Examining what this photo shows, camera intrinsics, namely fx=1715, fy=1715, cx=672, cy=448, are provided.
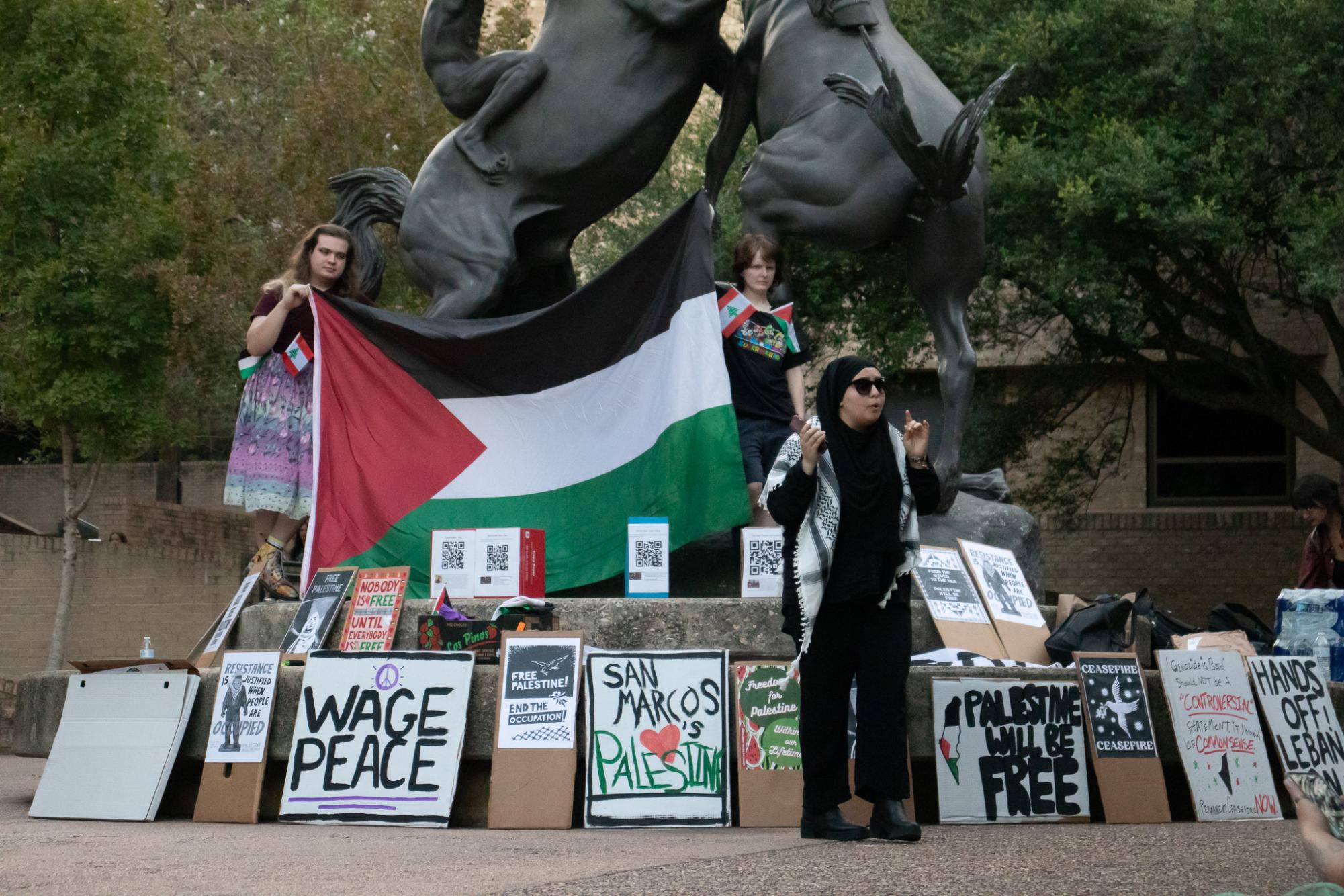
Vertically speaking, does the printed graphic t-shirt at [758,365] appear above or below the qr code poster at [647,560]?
above

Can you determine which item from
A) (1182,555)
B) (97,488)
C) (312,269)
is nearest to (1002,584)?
(312,269)

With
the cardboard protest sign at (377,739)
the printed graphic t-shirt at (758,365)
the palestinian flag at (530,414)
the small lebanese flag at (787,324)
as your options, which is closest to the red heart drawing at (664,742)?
the cardboard protest sign at (377,739)

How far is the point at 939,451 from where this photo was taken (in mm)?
7684

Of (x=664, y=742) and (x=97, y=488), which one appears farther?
(x=97, y=488)

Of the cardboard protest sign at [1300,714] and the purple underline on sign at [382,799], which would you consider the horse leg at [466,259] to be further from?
the cardboard protest sign at [1300,714]

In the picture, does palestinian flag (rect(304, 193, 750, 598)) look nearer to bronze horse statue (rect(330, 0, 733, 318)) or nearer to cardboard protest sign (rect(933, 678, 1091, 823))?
bronze horse statue (rect(330, 0, 733, 318))

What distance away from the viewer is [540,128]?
26.9 ft

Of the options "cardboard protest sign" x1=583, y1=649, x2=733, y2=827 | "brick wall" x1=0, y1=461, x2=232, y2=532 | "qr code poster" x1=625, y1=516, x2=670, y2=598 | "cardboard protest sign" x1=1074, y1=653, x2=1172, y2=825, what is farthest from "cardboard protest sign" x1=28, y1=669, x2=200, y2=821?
"brick wall" x1=0, y1=461, x2=232, y2=532

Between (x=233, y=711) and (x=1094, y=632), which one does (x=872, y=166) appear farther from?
(x=233, y=711)

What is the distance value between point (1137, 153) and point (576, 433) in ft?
30.4

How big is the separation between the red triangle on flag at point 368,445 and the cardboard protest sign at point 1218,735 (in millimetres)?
3328

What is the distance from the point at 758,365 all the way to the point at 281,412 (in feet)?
7.40

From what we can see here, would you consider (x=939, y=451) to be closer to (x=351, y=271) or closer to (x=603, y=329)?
(x=603, y=329)

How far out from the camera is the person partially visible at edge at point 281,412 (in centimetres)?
791
